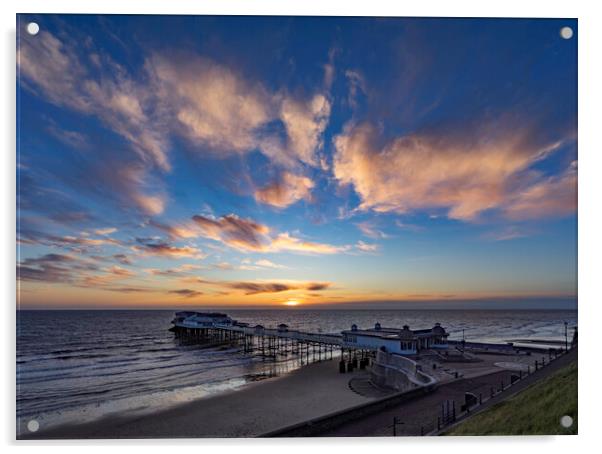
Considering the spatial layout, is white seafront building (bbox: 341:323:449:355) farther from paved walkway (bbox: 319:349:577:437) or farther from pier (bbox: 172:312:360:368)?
pier (bbox: 172:312:360:368)

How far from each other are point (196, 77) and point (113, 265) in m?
3.03

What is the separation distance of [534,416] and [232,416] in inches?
162

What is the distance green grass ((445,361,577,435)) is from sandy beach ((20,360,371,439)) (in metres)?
2.39

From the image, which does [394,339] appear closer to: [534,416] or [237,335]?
[534,416]

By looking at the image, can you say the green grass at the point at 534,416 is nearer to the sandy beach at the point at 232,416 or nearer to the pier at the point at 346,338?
the sandy beach at the point at 232,416

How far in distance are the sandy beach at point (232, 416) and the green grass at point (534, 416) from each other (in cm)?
239

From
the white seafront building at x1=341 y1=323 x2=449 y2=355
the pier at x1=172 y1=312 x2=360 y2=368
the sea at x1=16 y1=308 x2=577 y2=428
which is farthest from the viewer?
the pier at x1=172 y1=312 x2=360 y2=368

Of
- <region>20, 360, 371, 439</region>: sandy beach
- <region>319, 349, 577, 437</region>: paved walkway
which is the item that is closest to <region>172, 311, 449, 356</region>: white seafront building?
<region>20, 360, 371, 439</region>: sandy beach

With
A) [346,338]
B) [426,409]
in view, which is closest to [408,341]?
[346,338]

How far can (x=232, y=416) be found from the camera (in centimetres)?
561

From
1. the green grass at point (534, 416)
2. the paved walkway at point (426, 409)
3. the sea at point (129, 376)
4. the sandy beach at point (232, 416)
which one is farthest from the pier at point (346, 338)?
the green grass at point (534, 416)

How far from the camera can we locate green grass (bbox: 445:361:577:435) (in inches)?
199

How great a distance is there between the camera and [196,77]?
5.55 m

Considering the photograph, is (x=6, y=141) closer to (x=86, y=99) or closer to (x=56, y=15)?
(x=86, y=99)
